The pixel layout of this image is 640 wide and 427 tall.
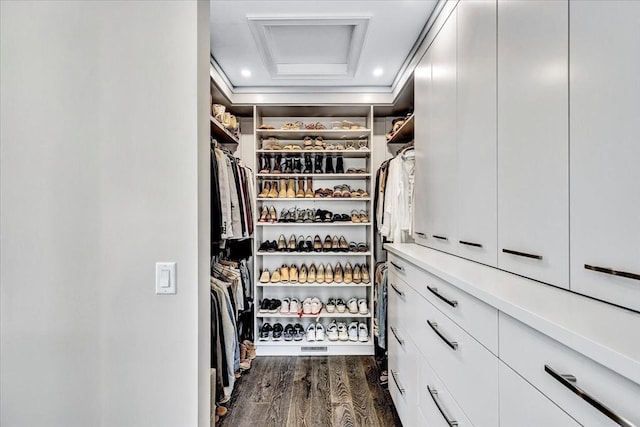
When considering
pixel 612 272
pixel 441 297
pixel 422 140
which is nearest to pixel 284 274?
pixel 422 140

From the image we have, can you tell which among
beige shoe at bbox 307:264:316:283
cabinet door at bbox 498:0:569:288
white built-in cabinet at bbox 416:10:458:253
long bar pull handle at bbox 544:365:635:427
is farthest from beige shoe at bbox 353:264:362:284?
long bar pull handle at bbox 544:365:635:427

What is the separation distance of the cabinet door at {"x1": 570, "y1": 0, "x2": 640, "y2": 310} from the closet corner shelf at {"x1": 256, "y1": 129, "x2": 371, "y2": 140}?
2452mm

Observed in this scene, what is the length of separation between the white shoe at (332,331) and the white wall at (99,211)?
2280 mm

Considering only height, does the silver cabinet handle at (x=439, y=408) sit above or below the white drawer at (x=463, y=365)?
below

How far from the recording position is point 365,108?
134 inches

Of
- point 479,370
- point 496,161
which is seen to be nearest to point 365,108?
point 496,161

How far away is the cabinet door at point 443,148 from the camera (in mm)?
1810

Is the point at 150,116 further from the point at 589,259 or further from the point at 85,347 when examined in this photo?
the point at 589,259

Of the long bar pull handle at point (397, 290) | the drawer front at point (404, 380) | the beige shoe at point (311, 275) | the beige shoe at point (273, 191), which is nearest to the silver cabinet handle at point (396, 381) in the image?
the drawer front at point (404, 380)

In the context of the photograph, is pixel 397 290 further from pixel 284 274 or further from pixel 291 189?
pixel 291 189

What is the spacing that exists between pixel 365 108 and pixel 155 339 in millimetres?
2828

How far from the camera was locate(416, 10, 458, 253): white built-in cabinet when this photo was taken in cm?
181

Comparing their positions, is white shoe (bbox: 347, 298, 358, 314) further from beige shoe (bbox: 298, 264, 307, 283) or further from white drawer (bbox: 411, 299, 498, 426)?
white drawer (bbox: 411, 299, 498, 426)

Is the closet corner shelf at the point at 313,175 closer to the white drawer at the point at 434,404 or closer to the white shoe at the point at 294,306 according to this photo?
the white shoe at the point at 294,306
